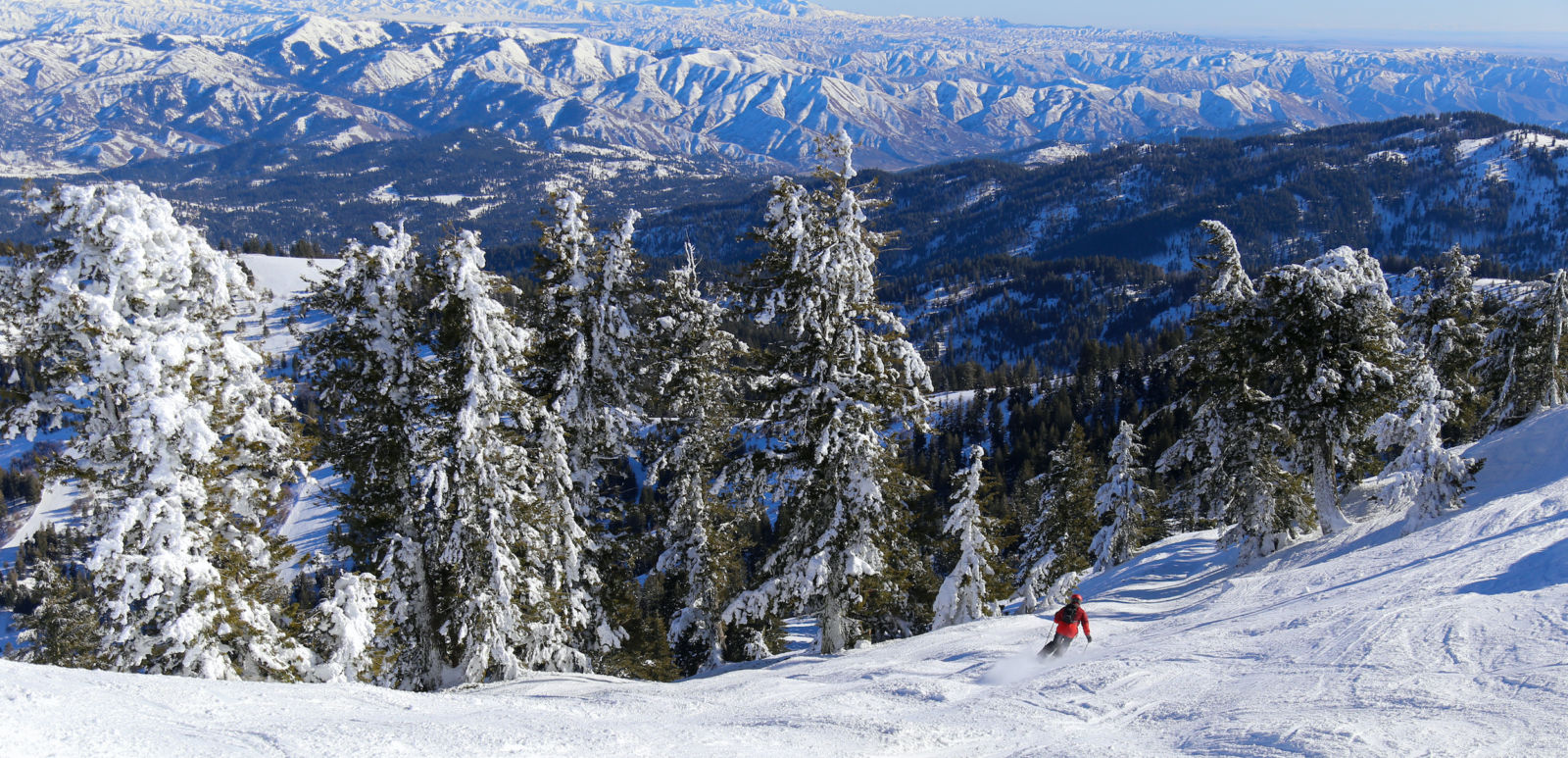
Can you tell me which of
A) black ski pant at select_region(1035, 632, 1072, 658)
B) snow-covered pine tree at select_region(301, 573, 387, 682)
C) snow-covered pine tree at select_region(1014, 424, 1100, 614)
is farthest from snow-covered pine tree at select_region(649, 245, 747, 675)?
snow-covered pine tree at select_region(1014, 424, 1100, 614)

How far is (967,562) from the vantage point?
948 inches

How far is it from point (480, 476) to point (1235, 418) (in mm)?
20467

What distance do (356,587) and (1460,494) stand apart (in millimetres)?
29181

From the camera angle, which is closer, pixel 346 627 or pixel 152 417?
pixel 152 417

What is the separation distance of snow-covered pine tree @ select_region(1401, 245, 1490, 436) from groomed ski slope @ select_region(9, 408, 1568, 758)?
20.4 m

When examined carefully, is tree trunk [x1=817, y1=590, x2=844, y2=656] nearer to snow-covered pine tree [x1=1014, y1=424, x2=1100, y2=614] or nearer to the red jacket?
the red jacket

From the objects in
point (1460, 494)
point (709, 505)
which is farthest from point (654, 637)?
point (1460, 494)

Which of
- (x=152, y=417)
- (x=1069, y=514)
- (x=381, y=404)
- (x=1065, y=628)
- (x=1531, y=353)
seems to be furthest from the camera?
(x=1069, y=514)

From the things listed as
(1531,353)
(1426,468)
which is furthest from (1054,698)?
(1531,353)

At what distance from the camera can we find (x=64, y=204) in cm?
1316

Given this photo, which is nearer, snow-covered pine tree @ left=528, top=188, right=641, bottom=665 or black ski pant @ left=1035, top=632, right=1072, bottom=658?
black ski pant @ left=1035, top=632, right=1072, bottom=658

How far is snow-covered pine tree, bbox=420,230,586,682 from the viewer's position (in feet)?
54.4

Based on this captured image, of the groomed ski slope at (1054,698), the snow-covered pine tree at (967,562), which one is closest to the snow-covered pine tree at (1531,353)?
the groomed ski slope at (1054,698)

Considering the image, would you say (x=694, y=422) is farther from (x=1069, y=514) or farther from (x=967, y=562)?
(x=1069, y=514)
